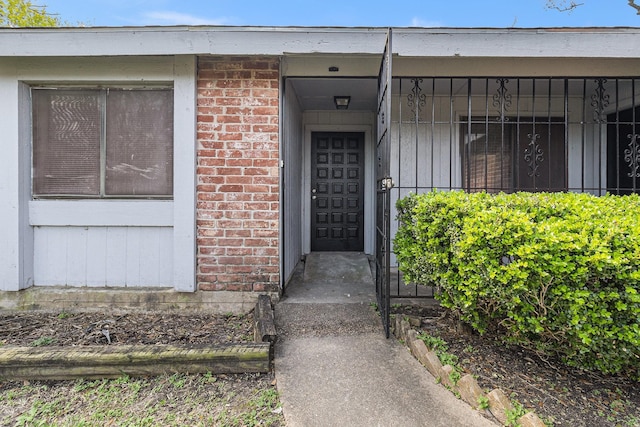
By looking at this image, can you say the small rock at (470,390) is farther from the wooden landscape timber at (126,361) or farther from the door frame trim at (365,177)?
the door frame trim at (365,177)

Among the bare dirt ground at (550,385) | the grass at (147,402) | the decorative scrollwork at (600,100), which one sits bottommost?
the grass at (147,402)

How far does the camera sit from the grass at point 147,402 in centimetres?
196

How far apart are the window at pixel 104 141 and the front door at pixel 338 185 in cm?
263

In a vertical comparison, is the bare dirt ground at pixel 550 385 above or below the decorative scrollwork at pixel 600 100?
below

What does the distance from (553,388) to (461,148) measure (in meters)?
3.52

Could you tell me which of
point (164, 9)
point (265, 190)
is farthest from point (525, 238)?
point (164, 9)

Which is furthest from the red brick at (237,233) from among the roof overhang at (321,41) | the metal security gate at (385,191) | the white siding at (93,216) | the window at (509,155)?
the window at (509,155)

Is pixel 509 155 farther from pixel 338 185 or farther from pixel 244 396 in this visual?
pixel 244 396

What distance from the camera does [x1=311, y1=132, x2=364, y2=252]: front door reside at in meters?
5.76

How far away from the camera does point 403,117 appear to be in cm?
489

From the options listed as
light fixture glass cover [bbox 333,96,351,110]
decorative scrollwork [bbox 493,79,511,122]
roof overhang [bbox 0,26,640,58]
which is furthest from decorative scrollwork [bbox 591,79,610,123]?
light fixture glass cover [bbox 333,96,351,110]

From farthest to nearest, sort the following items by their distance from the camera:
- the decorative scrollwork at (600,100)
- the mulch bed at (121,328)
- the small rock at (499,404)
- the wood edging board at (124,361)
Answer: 1. the decorative scrollwork at (600,100)
2. the mulch bed at (121,328)
3. the wood edging board at (124,361)
4. the small rock at (499,404)

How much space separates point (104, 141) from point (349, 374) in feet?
10.4

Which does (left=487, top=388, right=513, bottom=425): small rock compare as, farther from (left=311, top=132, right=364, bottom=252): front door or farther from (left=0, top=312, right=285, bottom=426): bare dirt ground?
(left=311, top=132, right=364, bottom=252): front door
